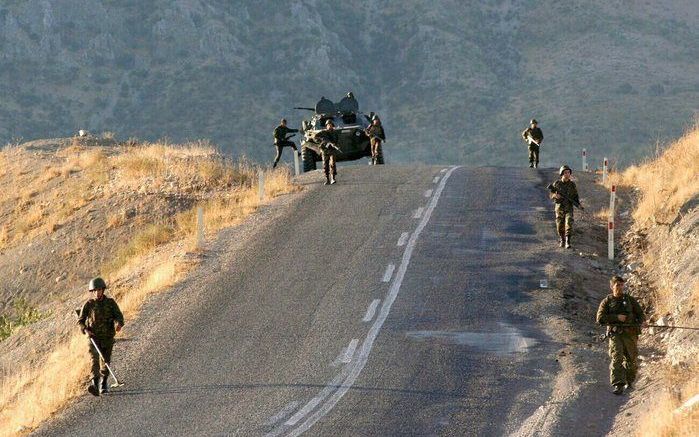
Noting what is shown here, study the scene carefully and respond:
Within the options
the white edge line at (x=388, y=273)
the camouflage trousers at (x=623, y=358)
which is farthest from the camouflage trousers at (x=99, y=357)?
the camouflage trousers at (x=623, y=358)

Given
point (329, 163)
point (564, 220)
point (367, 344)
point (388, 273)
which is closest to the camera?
point (367, 344)

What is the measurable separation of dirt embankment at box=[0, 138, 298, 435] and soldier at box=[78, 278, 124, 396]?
215 cm

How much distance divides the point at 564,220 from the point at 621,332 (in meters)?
8.06

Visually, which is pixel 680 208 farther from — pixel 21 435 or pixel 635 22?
pixel 635 22

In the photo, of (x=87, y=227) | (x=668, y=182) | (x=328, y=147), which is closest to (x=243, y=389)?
(x=668, y=182)

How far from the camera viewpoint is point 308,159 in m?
35.1

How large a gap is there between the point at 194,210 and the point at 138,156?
6.93m

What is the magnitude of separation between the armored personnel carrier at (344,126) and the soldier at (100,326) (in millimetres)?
17956

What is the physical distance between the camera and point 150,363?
1722 cm

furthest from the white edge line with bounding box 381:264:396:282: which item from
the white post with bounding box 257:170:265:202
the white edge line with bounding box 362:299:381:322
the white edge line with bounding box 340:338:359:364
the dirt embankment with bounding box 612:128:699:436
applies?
the white post with bounding box 257:170:265:202

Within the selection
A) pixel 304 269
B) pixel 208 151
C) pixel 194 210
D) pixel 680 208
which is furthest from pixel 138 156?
pixel 680 208

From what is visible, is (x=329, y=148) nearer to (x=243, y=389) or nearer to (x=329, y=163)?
(x=329, y=163)

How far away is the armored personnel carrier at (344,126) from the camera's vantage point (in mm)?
33938

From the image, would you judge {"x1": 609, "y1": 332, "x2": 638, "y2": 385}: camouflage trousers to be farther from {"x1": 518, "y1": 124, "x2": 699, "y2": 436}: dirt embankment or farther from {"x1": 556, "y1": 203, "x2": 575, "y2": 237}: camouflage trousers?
{"x1": 556, "y1": 203, "x2": 575, "y2": 237}: camouflage trousers
